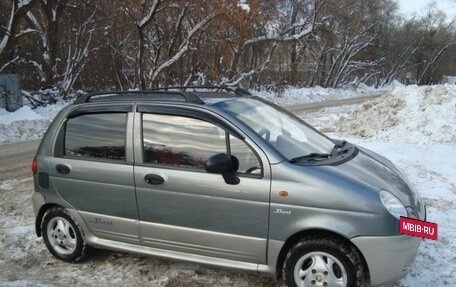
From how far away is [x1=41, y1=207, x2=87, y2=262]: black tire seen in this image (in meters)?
4.66

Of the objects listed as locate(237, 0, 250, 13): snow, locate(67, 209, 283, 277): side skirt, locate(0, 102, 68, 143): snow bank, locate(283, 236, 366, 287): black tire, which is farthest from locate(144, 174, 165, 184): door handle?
locate(237, 0, 250, 13): snow

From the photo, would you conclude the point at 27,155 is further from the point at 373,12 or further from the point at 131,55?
the point at 373,12

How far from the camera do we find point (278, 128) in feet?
14.5

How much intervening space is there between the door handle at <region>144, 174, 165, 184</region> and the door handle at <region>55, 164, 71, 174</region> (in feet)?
3.09

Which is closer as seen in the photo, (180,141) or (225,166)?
(225,166)

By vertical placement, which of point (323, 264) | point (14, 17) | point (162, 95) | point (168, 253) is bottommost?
point (168, 253)

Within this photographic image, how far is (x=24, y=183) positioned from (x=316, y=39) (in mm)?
34672

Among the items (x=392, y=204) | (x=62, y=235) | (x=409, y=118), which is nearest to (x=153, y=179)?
(x=62, y=235)

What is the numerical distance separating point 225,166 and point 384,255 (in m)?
1.40

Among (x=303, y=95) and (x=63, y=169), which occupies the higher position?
(x=63, y=169)

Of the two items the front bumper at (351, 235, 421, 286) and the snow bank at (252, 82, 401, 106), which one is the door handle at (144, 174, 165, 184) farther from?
A: the snow bank at (252, 82, 401, 106)

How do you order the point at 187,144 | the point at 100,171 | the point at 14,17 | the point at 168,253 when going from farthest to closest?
the point at 14,17 < the point at 100,171 < the point at 168,253 < the point at 187,144

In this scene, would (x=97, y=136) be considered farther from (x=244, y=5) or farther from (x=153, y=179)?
(x=244, y=5)

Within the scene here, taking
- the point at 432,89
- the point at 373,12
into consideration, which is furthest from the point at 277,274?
the point at 373,12
